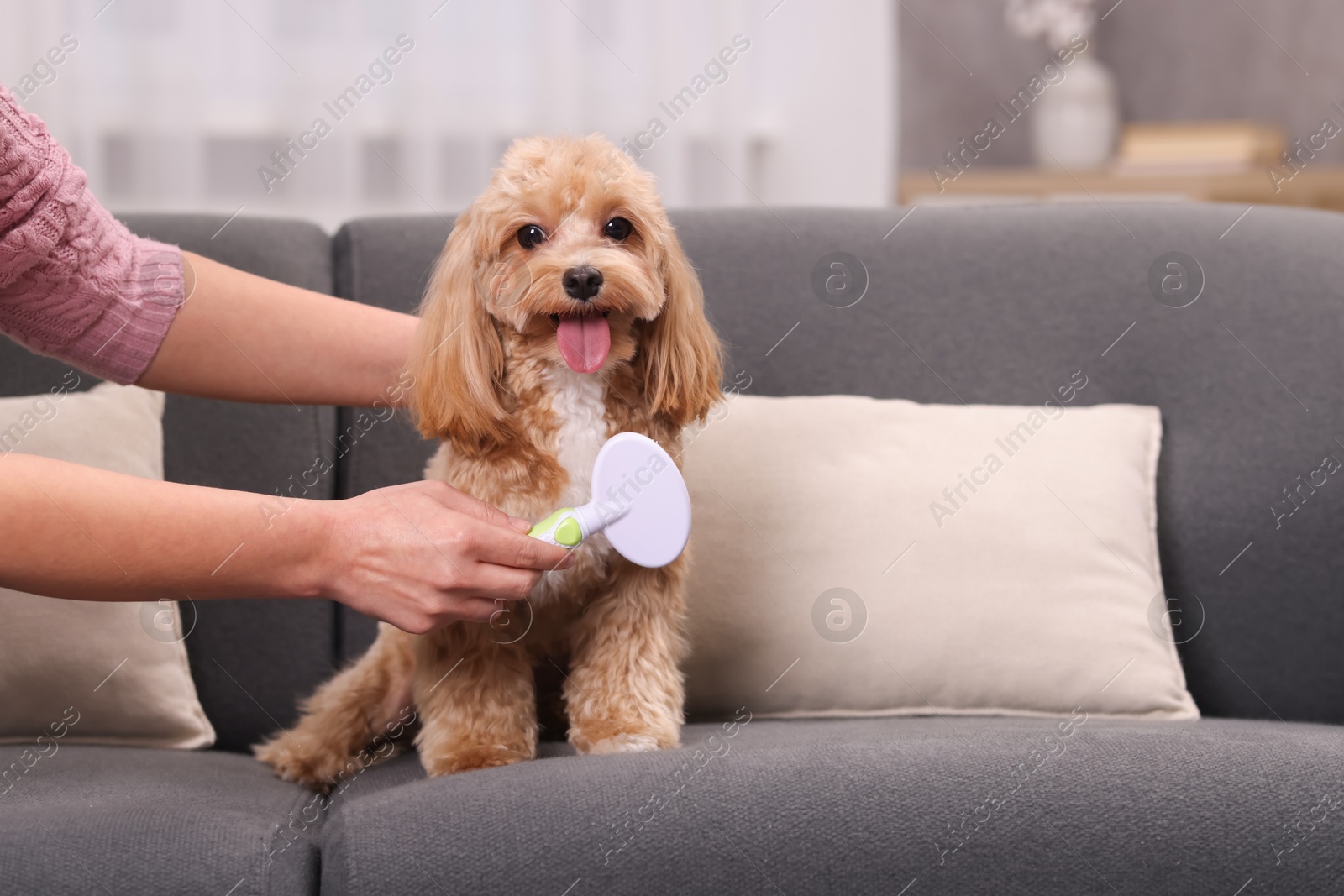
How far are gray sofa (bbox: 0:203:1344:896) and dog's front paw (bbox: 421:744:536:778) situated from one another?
4 centimetres

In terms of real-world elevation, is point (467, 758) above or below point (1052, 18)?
below

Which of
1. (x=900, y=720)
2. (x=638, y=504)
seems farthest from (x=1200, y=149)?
(x=638, y=504)

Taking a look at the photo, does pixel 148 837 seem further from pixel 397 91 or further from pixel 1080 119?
pixel 1080 119

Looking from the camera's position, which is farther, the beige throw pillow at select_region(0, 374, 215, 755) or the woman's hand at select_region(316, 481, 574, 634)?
the beige throw pillow at select_region(0, 374, 215, 755)

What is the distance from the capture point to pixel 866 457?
1403mm

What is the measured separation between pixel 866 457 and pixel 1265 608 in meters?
0.60

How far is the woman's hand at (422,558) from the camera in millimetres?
983

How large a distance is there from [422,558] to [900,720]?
0.64m

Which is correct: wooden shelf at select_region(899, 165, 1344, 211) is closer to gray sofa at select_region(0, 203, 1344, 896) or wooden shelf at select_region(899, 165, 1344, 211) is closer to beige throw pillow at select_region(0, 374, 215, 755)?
gray sofa at select_region(0, 203, 1344, 896)

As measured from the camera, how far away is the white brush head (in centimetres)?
101

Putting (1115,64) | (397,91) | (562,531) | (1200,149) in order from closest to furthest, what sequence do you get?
(562,531) → (397,91) → (1200,149) → (1115,64)

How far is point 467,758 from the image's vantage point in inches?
42.6

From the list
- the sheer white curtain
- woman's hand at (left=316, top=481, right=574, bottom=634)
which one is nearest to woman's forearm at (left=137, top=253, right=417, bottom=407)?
woman's hand at (left=316, top=481, right=574, bottom=634)

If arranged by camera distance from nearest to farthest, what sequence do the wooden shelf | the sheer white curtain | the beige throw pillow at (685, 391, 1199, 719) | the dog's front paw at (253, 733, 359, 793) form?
1. the dog's front paw at (253, 733, 359, 793)
2. the beige throw pillow at (685, 391, 1199, 719)
3. the sheer white curtain
4. the wooden shelf
